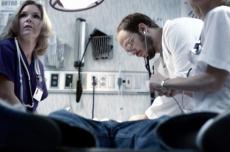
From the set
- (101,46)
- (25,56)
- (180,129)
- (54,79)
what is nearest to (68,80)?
(54,79)

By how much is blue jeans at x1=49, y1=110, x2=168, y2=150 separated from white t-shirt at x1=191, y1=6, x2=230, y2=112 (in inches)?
10.7

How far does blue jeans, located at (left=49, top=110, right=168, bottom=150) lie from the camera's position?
2.78 ft

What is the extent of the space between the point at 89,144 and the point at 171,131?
163 mm

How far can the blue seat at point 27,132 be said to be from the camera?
1.94 feet

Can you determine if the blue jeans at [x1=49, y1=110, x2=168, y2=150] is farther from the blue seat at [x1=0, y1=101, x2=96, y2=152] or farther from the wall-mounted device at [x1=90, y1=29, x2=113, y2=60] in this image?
the wall-mounted device at [x1=90, y1=29, x2=113, y2=60]

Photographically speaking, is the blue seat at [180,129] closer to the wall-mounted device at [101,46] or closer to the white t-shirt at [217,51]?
the white t-shirt at [217,51]

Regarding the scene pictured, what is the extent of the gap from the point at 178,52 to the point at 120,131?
2.20ft

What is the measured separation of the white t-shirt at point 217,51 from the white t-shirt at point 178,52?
0.31 metres

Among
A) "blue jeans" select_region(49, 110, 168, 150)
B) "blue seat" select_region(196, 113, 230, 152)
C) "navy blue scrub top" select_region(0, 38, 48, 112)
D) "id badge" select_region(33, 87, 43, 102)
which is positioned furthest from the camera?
"id badge" select_region(33, 87, 43, 102)

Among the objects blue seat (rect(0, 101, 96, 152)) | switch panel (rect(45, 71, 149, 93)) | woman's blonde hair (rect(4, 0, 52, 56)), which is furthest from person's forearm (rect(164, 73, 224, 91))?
switch panel (rect(45, 71, 149, 93))

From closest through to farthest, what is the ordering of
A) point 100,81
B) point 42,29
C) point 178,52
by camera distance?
point 178,52 < point 42,29 < point 100,81

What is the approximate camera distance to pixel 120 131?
1001 millimetres

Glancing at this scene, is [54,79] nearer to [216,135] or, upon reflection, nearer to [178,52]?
[178,52]

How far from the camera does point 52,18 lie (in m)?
2.70
